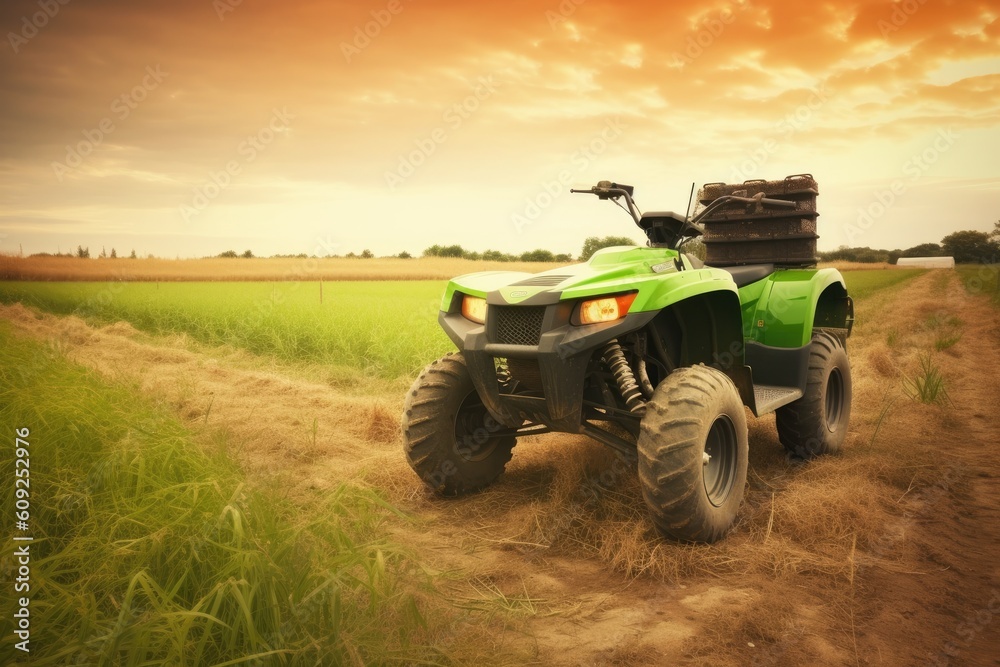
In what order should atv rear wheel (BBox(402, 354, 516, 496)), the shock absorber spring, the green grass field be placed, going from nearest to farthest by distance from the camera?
the shock absorber spring → atv rear wheel (BBox(402, 354, 516, 496)) → the green grass field

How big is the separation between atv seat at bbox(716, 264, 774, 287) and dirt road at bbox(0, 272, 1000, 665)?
1.33 metres

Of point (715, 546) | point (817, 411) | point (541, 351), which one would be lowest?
point (715, 546)

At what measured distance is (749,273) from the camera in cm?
504

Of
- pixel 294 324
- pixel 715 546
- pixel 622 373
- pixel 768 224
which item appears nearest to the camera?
pixel 622 373

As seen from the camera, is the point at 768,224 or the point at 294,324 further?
the point at 294,324

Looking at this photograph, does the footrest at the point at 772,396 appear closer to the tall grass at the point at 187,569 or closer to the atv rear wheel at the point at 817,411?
the atv rear wheel at the point at 817,411

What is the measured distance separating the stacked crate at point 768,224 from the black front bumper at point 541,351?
247cm

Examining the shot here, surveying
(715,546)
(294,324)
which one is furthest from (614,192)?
(294,324)

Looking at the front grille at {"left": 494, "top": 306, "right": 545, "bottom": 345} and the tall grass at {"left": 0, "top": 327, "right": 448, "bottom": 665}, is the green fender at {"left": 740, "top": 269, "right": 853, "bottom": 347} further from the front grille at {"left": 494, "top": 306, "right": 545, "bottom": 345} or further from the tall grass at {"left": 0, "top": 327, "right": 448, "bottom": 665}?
the tall grass at {"left": 0, "top": 327, "right": 448, "bottom": 665}

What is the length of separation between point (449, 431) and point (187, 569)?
2.00 m

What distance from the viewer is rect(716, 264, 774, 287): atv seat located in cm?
500

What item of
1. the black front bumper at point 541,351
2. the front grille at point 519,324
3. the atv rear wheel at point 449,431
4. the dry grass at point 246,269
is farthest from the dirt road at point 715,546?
the dry grass at point 246,269

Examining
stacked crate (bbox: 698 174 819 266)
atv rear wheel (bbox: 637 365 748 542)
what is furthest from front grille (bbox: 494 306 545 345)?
stacked crate (bbox: 698 174 819 266)

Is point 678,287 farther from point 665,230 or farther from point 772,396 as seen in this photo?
point 772,396
